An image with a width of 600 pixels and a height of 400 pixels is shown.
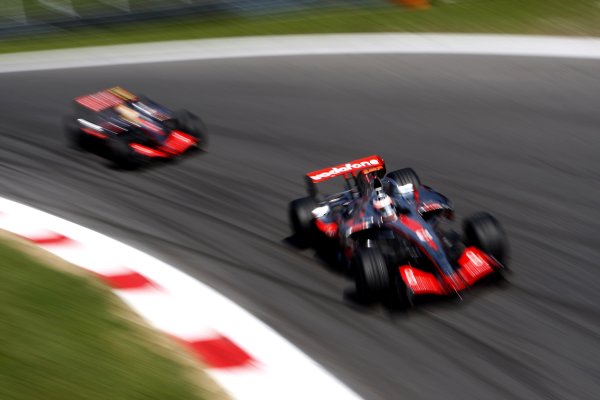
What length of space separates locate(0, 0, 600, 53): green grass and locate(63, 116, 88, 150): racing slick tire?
17.3ft

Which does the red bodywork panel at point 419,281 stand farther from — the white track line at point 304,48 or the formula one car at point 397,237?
the white track line at point 304,48

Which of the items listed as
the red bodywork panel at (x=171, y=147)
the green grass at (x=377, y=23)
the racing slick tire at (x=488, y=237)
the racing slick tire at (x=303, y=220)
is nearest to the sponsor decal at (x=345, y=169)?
the racing slick tire at (x=303, y=220)

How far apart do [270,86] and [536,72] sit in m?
3.47

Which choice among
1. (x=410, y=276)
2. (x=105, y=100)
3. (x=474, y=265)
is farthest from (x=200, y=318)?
(x=105, y=100)

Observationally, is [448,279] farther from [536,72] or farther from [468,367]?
[536,72]

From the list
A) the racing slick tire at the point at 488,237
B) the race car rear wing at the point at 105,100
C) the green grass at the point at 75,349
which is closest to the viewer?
the green grass at the point at 75,349

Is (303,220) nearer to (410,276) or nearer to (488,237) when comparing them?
(410,276)

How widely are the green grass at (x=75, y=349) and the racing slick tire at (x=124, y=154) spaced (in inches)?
129

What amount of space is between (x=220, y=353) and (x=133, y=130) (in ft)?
15.6

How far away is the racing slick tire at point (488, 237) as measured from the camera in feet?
22.1

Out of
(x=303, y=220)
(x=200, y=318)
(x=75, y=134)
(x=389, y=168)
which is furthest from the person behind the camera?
(x=75, y=134)

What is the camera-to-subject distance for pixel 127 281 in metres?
6.64

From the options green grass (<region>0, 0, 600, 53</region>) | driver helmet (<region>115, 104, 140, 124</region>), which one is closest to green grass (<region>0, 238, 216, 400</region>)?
driver helmet (<region>115, 104, 140, 124</region>)

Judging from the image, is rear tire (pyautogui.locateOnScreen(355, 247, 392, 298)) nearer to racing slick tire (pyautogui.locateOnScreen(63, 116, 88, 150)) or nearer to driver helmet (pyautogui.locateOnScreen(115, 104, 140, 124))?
driver helmet (pyautogui.locateOnScreen(115, 104, 140, 124))
